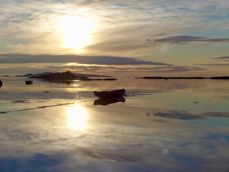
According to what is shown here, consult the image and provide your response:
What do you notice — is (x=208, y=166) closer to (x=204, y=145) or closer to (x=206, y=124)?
(x=204, y=145)

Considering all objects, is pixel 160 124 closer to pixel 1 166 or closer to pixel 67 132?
pixel 67 132

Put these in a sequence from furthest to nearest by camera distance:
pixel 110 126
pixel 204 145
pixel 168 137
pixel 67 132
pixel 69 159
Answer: pixel 110 126
pixel 67 132
pixel 168 137
pixel 204 145
pixel 69 159

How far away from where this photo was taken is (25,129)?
21062 mm

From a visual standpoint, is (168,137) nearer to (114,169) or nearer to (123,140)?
(123,140)

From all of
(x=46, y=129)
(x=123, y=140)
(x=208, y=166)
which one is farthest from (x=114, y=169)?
(x=46, y=129)

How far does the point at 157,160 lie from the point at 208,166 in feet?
6.03

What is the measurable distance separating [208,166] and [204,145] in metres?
3.66

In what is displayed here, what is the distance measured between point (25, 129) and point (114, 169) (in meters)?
9.67

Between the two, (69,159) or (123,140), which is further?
(123,140)

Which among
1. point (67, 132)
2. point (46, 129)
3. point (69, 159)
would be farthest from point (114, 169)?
point (46, 129)

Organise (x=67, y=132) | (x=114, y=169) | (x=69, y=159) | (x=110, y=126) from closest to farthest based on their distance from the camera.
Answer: (x=114, y=169) → (x=69, y=159) → (x=67, y=132) → (x=110, y=126)

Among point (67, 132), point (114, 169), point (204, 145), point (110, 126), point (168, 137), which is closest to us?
point (114, 169)

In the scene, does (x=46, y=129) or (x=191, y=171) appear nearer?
(x=191, y=171)

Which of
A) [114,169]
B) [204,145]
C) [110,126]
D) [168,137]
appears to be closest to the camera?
[114,169]
